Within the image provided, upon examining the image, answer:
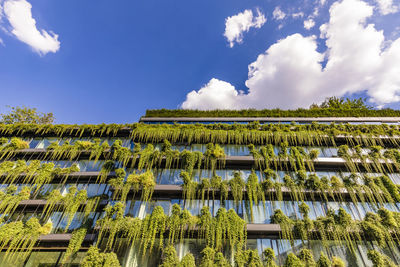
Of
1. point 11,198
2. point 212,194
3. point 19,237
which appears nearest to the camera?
point 19,237

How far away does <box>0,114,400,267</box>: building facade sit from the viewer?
1159cm

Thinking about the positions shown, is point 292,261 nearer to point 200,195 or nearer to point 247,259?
point 247,259

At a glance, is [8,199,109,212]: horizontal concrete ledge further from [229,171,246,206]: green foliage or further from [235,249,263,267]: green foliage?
[235,249,263,267]: green foliage

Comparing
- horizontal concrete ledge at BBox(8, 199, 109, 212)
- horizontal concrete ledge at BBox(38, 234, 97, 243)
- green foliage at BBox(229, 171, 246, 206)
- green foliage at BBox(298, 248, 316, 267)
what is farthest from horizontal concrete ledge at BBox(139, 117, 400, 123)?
green foliage at BBox(298, 248, 316, 267)

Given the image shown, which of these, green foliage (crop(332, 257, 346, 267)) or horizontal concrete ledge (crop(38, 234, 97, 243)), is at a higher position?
horizontal concrete ledge (crop(38, 234, 97, 243))

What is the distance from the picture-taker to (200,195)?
1385 centimetres

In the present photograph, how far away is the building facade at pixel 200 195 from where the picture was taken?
11.6 meters

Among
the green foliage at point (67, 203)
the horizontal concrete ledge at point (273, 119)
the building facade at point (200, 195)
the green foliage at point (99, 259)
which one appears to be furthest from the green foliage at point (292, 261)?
the green foliage at point (67, 203)

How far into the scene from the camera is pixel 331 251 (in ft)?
37.3

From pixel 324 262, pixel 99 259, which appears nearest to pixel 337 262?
pixel 324 262

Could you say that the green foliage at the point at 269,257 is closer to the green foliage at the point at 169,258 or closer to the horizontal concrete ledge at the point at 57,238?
the green foliage at the point at 169,258

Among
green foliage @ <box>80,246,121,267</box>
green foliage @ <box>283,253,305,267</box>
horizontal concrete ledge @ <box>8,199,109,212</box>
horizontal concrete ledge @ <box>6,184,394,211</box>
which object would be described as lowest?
green foliage @ <box>80,246,121,267</box>

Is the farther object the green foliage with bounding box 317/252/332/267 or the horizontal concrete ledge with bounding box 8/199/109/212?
the horizontal concrete ledge with bounding box 8/199/109/212

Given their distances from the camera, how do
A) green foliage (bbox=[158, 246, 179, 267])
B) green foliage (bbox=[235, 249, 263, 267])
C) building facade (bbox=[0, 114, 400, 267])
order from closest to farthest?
green foliage (bbox=[235, 249, 263, 267]) → green foliage (bbox=[158, 246, 179, 267]) → building facade (bbox=[0, 114, 400, 267])
